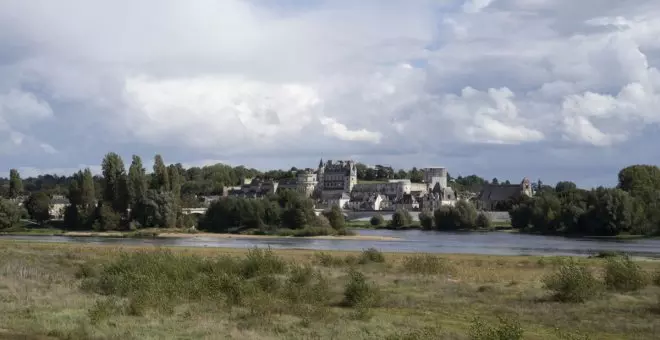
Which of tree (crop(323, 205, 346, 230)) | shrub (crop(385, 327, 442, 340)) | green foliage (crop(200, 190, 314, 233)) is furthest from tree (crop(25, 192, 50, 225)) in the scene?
shrub (crop(385, 327, 442, 340))

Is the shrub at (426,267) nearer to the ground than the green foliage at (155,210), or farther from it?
nearer to the ground

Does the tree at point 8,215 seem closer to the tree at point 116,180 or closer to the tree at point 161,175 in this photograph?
the tree at point 116,180

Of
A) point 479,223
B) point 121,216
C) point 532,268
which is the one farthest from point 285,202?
point 532,268

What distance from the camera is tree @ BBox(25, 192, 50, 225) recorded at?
5910 inches

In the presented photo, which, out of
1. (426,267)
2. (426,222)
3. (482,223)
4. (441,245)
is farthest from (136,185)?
(426,267)

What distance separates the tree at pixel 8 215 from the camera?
133 m

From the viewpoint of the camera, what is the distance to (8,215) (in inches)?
5276

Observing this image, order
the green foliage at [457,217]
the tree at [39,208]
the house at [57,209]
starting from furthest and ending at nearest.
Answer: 1. the green foliage at [457,217]
2. the house at [57,209]
3. the tree at [39,208]

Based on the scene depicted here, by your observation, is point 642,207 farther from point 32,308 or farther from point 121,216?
point 32,308

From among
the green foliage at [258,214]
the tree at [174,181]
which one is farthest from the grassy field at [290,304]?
the green foliage at [258,214]

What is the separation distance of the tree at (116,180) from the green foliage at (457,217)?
68.6 metres

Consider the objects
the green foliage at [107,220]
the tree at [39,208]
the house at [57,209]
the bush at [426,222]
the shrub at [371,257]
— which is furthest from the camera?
the bush at [426,222]

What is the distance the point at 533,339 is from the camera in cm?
2127

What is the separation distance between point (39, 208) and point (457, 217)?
282 feet
